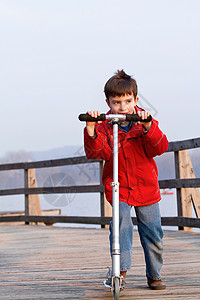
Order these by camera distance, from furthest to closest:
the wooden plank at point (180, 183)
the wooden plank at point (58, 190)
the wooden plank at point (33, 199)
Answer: the wooden plank at point (33, 199)
the wooden plank at point (58, 190)
the wooden plank at point (180, 183)

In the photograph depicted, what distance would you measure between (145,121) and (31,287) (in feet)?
4.36

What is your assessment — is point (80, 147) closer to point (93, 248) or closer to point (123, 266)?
point (123, 266)

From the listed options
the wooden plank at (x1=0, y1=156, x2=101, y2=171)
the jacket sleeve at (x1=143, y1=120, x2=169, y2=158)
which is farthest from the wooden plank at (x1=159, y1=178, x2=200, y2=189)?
the jacket sleeve at (x1=143, y1=120, x2=169, y2=158)

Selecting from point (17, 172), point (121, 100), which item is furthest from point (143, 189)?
point (17, 172)

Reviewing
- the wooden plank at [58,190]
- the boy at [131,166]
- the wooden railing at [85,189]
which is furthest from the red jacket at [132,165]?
the wooden plank at [58,190]

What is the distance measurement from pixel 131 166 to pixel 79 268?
1.28m

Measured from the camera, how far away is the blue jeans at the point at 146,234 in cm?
277

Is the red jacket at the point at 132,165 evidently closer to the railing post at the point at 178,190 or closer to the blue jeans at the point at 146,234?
the blue jeans at the point at 146,234

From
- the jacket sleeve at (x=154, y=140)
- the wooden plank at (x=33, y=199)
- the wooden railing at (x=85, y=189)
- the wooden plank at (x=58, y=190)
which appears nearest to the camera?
the jacket sleeve at (x=154, y=140)

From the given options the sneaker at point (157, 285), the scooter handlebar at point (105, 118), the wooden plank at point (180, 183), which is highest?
the scooter handlebar at point (105, 118)

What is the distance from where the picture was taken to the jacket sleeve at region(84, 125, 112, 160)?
2.65 metres

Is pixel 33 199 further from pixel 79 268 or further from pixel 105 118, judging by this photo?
pixel 105 118

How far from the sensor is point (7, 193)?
8484 mm

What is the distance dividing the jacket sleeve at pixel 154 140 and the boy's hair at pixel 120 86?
0.23 m
